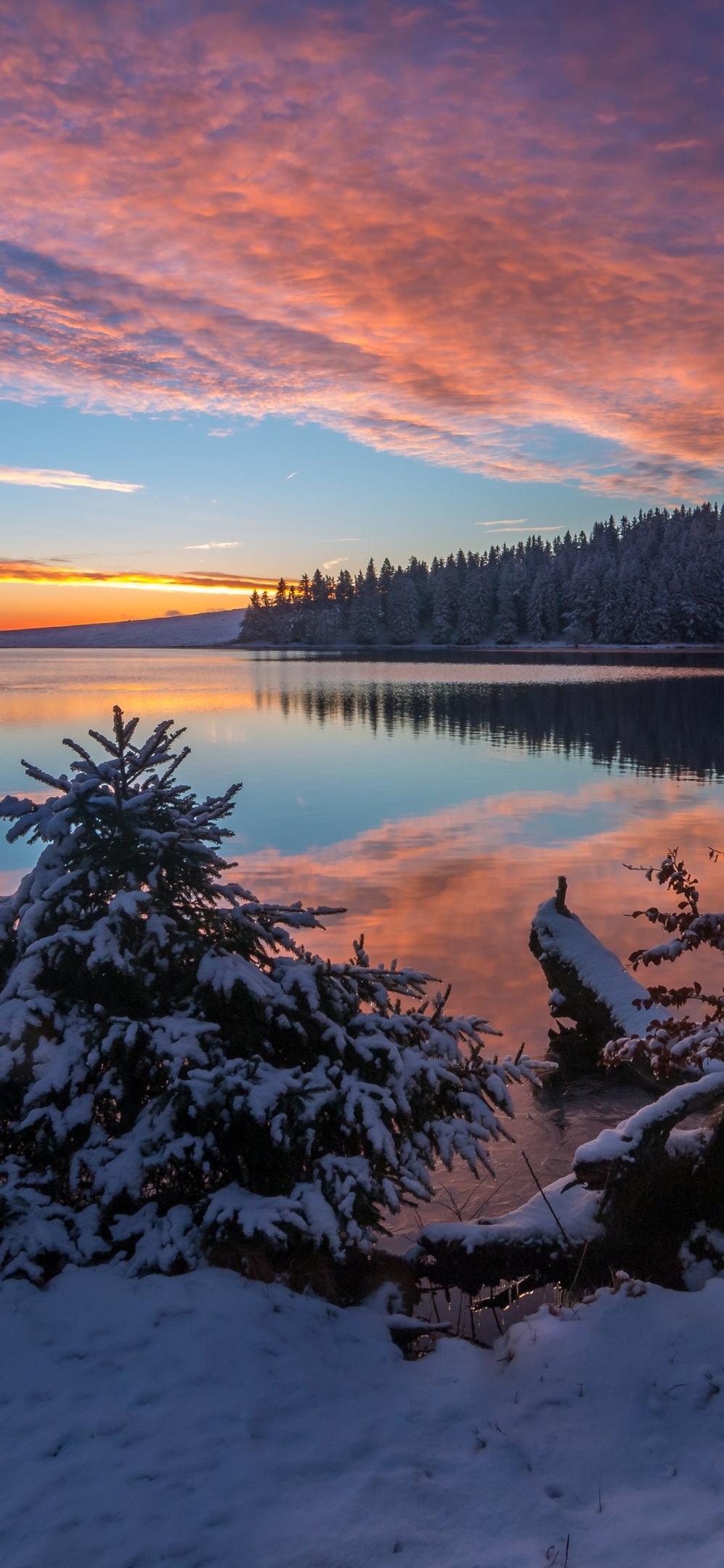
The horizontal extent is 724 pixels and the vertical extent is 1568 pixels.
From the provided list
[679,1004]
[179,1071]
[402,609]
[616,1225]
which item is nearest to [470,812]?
[679,1004]

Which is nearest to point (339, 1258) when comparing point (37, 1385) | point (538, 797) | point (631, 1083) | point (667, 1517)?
point (37, 1385)

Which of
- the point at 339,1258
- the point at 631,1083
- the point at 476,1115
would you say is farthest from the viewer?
the point at 631,1083

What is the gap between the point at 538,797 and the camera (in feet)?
81.4

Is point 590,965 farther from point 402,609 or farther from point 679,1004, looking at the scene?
point 402,609

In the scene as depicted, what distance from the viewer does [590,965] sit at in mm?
9086

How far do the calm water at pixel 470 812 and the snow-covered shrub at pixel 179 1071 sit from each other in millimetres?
1967

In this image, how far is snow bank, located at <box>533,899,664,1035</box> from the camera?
8.55 metres

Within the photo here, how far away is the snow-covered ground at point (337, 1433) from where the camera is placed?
3.17 metres

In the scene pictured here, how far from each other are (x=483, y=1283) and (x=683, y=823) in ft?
55.8

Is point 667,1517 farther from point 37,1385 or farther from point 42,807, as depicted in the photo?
point 42,807

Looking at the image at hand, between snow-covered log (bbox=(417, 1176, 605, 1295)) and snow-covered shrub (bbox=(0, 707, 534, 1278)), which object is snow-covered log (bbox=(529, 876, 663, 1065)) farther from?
snow-covered shrub (bbox=(0, 707, 534, 1278))

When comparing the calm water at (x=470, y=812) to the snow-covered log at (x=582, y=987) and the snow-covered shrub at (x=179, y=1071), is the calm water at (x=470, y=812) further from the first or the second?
the snow-covered shrub at (x=179, y=1071)

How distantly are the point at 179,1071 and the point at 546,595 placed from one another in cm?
13428

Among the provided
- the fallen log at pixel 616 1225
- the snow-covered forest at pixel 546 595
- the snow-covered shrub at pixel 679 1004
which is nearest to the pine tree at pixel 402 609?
the snow-covered forest at pixel 546 595
